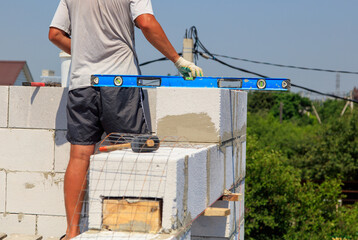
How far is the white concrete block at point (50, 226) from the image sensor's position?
4453 millimetres

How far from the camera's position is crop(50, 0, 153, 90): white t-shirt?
3336mm

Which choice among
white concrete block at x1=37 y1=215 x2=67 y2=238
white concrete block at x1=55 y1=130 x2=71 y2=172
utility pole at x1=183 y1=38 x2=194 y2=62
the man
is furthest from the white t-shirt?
utility pole at x1=183 y1=38 x2=194 y2=62

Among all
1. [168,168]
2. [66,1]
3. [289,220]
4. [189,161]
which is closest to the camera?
[168,168]

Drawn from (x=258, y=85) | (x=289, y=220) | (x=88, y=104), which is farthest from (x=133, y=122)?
(x=289, y=220)

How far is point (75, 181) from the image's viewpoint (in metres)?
3.25

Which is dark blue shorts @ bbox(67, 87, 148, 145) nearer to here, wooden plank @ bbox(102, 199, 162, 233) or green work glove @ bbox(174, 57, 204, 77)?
green work glove @ bbox(174, 57, 204, 77)

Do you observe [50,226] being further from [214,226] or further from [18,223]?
[214,226]

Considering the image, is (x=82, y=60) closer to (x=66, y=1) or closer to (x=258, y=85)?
(x=66, y=1)

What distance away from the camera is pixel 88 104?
337 cm

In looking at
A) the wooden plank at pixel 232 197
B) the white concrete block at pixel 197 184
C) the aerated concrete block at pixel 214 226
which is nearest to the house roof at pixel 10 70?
the aerated concrete block at pixel 214 226

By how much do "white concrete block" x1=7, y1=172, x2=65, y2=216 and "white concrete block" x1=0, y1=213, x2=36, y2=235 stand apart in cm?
5

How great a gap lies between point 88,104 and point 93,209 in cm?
115

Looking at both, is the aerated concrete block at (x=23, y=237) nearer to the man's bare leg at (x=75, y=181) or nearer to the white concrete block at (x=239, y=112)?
the man's bare leg at (x=75, y=181)

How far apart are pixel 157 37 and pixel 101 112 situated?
0.63 meters
